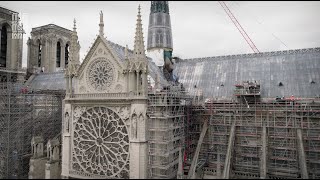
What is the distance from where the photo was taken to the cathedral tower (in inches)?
1594

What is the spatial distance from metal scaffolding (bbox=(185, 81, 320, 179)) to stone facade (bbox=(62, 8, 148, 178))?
676 cm

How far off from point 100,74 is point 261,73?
1764 centimetres

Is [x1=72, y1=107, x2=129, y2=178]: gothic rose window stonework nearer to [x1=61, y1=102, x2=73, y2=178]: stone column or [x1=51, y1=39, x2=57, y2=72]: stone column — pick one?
[x1=61, y1=102, x2=73, y2=178]: stone column

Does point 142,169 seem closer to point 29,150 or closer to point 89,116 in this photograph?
point 89,116

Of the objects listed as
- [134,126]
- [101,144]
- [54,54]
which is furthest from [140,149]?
[54,54]

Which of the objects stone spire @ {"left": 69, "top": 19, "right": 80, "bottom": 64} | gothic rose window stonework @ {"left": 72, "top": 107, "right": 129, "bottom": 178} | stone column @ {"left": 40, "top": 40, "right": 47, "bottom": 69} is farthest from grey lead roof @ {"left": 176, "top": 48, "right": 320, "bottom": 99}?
stone column @ {"left": 40, "top": 40, "right": 47, "bottom": 69}

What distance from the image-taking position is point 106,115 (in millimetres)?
28094

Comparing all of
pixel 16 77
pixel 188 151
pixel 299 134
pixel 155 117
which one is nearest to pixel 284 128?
pixel 299 134

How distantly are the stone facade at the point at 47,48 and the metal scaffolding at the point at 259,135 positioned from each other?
34543mm

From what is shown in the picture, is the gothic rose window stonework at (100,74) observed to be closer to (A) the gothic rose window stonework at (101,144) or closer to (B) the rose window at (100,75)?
(B) the rose window at (100,75)

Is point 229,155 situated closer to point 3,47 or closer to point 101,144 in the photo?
point 101,144

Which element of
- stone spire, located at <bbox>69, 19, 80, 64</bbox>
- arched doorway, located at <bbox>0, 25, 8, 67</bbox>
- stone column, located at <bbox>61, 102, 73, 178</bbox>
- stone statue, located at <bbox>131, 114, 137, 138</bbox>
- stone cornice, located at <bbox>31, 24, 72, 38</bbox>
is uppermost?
stone cornice, located at <bbox>31, 24, 72, 38</bbox>

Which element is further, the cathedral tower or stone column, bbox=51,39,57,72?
stone column, bbox=51,39,57,72

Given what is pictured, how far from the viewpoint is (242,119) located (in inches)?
1163
